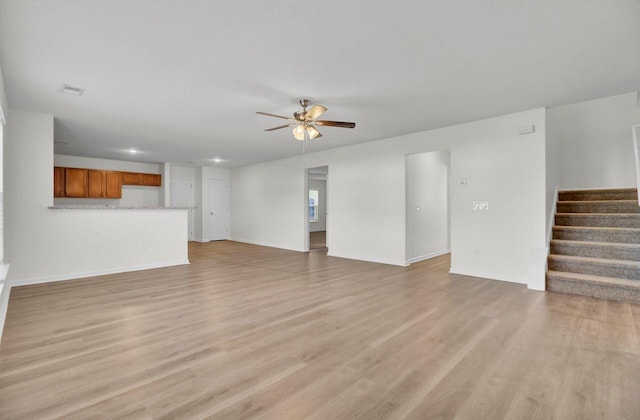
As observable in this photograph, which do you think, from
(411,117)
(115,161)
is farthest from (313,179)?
(411,117)

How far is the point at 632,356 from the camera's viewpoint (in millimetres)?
2336

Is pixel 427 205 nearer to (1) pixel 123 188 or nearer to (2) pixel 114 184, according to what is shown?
(2) pixel 114 184

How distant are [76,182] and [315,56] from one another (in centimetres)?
799

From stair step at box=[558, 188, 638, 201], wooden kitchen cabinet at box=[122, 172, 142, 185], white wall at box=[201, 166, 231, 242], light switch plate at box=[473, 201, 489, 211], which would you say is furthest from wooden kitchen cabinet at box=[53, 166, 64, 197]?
stair step at box=[558, 188, 638, 201]

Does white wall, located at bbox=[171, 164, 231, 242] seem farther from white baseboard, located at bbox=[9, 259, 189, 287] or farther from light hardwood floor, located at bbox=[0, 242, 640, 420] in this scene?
light hardwood floor, located at bbox=[0, 242, 640, 420]

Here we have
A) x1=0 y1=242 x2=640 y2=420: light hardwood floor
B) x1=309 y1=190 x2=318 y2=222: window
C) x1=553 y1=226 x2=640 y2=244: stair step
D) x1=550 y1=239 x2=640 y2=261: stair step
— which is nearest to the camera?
x1=0 y1=242 x2=640 y2=420: light hardwood floor

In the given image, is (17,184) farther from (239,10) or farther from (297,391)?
(297,391)

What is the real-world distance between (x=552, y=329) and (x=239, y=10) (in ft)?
12.4

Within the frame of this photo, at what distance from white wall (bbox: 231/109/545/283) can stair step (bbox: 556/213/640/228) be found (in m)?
1.09

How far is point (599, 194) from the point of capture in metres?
5.41

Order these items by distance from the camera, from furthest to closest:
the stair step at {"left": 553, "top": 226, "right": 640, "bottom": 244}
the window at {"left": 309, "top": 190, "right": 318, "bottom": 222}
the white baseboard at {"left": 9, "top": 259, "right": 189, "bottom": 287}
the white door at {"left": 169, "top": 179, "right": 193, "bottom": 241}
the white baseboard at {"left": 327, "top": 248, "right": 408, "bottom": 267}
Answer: the window at {"left": 309, "top": 190, "right": 318, "bottom": 222} < the white door at {"left": 169, "top": 179, "right": 193, "bottom": 241} < the white baseboard at {"left": 327, "top": 248, "right": 408, "bottom": 267} < the white baseboard at {"left": 9, "top": 259, "right": 189, "bottom": 287} < the stair step at {"left": 553, "top": 226, "right": 640, "bottom": 244}

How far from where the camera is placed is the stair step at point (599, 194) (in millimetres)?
5184

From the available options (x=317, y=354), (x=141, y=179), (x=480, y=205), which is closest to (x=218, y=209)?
(x=141, y=179)

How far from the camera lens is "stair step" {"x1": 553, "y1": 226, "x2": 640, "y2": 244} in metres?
4.31
